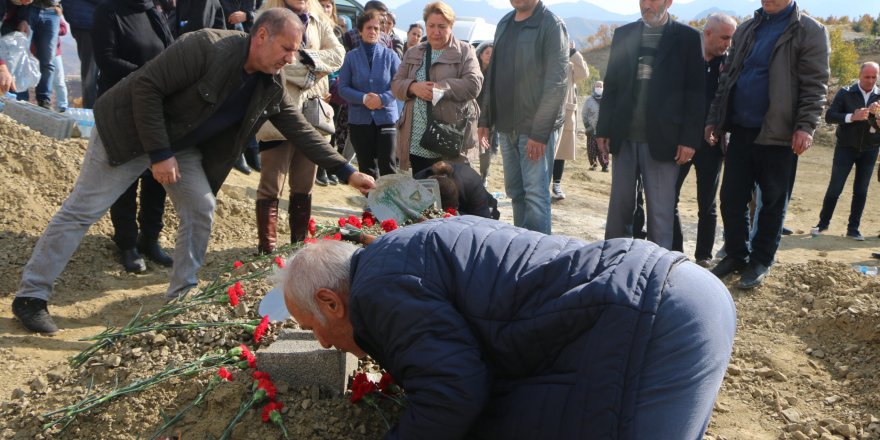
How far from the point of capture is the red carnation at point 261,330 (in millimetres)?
3439

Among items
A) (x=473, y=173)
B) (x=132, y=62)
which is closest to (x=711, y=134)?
(x=473, y=173)

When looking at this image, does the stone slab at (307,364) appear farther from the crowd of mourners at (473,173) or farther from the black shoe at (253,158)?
the black shoe at (253,158)

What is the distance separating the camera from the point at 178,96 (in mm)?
3881

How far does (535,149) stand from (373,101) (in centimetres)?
148

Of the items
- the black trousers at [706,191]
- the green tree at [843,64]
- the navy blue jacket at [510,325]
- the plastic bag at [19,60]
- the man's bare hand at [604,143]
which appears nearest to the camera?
the navy blue jacket at [510,325]

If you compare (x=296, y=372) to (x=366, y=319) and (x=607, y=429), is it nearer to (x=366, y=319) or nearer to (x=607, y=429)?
(x=366, y=319)

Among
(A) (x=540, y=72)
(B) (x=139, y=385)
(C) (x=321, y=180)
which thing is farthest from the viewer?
(C) (x=321, y=180)

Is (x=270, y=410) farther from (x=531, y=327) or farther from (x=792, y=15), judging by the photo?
(x=792, y=15)

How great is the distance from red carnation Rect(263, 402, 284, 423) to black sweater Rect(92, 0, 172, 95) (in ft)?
9.22

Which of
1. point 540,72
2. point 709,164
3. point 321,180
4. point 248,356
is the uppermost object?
point 540,72

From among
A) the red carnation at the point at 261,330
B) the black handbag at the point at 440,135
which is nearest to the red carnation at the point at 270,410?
the red carnation at the point at 261,330

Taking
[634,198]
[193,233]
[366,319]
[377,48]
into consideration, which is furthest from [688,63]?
[366,319]

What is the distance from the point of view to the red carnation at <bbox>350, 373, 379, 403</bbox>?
297 centimetres

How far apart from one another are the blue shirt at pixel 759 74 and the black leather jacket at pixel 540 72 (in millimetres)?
1210
